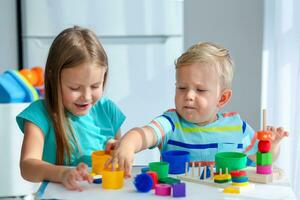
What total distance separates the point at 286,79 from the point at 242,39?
29.8 inches

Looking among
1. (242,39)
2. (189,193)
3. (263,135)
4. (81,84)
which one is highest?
(242,39)

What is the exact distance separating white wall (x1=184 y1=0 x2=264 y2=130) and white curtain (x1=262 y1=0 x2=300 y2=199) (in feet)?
1.77

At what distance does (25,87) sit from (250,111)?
129cm

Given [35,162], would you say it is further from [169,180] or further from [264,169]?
[264,169]

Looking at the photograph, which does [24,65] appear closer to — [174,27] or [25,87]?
[25,87]

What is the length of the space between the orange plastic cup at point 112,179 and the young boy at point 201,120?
8.2 inches

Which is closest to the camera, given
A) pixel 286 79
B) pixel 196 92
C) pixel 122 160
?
→ pixel 122 160

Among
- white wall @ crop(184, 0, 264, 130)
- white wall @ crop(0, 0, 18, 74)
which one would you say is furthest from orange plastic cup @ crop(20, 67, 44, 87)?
white wall @ crop(184, 0, 264, 130)

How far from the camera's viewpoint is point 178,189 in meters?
1.31

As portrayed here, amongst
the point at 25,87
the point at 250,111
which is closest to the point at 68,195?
the point at 25,87

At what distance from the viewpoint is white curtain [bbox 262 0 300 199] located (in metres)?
2.72

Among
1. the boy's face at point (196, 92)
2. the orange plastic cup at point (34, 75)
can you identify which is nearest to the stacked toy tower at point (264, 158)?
the boy's face at point (196, 92)

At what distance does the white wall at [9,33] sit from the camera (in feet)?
11.4

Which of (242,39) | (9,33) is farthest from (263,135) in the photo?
(9,33)
